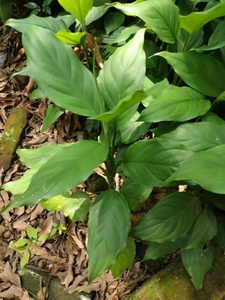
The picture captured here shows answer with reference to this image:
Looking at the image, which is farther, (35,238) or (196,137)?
(35,238)

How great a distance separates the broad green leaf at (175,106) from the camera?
1.11m

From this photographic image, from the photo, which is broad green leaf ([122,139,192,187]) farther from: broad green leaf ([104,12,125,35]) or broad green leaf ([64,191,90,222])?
broad green leaf ([104,12,125,35])

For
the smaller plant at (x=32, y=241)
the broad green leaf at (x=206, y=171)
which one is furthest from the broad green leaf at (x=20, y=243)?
the broad green leaf at (x=206, y=171)

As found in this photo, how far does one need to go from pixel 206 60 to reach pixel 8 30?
1492 mm

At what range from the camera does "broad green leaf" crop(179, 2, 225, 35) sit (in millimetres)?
1014

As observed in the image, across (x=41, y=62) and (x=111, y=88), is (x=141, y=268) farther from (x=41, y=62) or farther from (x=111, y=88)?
(x=41, y=62)

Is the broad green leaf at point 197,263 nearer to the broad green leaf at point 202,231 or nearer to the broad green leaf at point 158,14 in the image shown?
the broad green leaf at point 202,231

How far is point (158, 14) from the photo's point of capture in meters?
1.20

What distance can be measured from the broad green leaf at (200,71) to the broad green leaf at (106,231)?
45 centimetres

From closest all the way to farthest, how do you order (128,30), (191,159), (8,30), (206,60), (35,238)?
(191,159), (206,60), (128,30), (35,238), (8,30)

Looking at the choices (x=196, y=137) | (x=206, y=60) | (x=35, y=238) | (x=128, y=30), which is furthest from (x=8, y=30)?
(x=196, y=137)

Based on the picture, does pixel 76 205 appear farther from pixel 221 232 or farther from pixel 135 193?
pixel 221 232

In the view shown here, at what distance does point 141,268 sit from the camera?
148cm

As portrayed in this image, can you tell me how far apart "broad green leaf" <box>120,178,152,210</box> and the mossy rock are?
31cm
